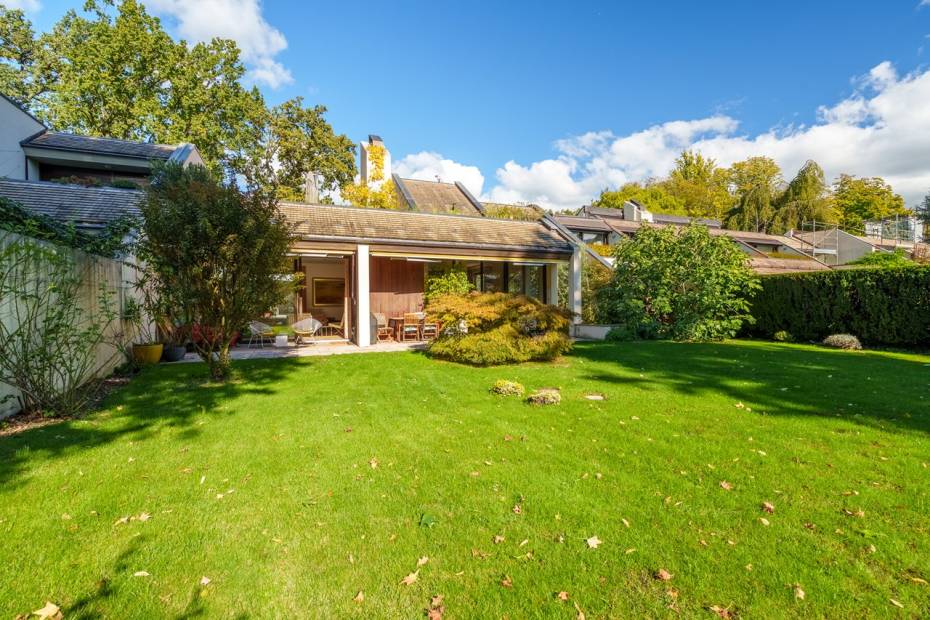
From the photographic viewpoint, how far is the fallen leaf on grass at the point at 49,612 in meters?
2.26

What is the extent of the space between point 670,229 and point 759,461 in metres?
13.1

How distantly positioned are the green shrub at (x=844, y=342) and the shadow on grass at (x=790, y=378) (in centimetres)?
130

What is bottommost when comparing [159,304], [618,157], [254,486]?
[254,486]

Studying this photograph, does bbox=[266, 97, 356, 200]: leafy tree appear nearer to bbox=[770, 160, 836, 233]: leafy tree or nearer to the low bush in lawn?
the low bush in lawn

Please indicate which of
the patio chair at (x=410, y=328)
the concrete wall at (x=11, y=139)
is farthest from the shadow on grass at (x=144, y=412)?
the concrete wall at (x=11, y=139)

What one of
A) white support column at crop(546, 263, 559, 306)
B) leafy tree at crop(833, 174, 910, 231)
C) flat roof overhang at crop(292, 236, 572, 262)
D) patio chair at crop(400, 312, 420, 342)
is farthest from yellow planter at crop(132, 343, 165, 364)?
leafy tree at crop(833, 174, 910, 231)

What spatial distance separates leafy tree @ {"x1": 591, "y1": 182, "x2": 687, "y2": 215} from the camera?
51344 millimetres

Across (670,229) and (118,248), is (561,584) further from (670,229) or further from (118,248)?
(670,229)

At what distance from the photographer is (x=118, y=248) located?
8.30m

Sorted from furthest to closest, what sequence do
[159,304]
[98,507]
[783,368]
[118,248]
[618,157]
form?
[618,157] < [783,368] < [118,248] < [159,304] < [98,507]

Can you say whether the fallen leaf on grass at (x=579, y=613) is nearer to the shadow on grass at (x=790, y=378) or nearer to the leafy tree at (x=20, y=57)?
the shadow on grass at (x=790, y=378)

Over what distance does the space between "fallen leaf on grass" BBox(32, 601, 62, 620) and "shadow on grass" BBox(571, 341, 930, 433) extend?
739 centimetres

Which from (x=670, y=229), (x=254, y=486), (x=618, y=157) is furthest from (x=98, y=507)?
(x=618, y=157)

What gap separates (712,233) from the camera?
26156 millimetres
